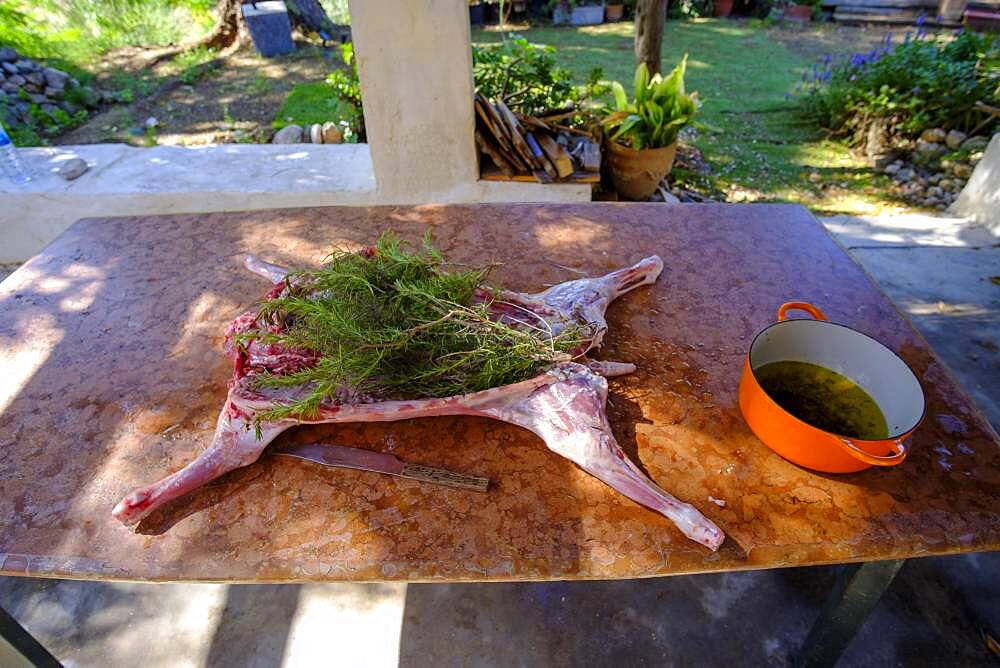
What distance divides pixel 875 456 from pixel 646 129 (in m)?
3.72

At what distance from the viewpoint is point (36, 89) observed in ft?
23.1

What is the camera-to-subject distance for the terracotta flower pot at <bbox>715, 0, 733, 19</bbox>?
37.8 feet

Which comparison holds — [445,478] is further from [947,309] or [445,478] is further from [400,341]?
[947,309]

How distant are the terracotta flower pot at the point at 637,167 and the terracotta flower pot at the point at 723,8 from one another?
31.7ft

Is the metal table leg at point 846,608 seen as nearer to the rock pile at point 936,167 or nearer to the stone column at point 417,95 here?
the stone column at point 417,95

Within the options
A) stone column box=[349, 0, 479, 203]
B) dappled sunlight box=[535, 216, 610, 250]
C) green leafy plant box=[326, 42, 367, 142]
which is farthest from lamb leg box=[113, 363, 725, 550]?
green leafy plant box=[326, 42, 367, 142]

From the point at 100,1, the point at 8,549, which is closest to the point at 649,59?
the point at 8,549

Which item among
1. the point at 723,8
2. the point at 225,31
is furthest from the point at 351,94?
the point at 723,8

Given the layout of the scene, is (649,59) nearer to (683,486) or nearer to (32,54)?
(683,486)

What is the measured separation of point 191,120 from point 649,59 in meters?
5.69

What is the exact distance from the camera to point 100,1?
943cm

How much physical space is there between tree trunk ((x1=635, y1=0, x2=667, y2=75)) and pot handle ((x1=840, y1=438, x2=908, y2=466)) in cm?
503

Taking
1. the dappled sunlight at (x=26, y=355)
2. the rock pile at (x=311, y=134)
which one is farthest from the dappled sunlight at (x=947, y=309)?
the rock pile at (x=311, y=134)

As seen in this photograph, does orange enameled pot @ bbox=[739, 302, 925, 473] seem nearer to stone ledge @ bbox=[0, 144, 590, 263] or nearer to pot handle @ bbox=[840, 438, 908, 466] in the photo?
pot handle @ bbox=[840, 438, 908, 466]
